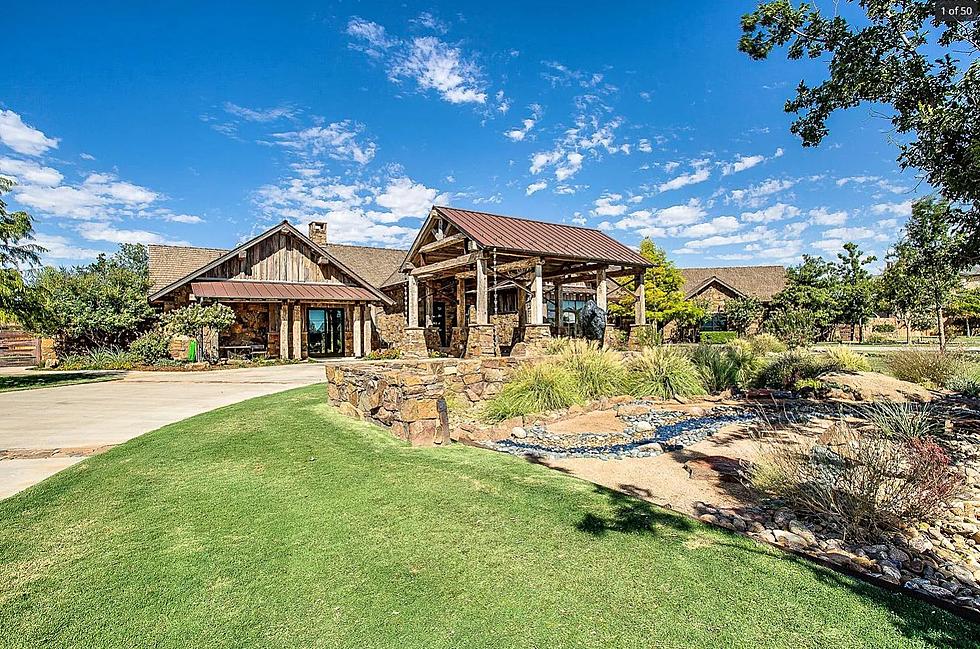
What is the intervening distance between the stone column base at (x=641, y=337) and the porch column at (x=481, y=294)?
392cm

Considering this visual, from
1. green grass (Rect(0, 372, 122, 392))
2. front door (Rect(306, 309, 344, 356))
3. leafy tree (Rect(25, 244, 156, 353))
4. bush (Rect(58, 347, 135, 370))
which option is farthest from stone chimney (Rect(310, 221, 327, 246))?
green grass (Rect(0, 372, 122, 392))

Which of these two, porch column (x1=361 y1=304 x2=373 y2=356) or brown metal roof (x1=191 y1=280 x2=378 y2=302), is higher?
brown metal roof (x1=191 y1=280 x2=378 y2=302)

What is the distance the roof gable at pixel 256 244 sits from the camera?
66.1 feet

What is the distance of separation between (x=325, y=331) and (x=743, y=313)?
940 inches

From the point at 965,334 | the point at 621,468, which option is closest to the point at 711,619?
the point at 621,468

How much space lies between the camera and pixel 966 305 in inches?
1206

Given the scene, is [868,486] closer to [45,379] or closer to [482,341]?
[482,341]

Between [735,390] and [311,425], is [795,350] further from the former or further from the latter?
[311,425]

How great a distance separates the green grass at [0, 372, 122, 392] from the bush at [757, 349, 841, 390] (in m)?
17.0

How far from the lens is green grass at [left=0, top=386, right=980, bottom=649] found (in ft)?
8.68

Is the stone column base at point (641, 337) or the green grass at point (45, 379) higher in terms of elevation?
the stone column base at point (641, 337)

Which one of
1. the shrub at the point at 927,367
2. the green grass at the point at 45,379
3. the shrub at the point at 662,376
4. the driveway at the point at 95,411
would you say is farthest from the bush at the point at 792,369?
the green grass at the point at 45,379

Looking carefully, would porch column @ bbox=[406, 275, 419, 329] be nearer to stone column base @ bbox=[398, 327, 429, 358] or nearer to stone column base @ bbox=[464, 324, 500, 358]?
stone column base @ bbox=[398, 327, 429, 358]

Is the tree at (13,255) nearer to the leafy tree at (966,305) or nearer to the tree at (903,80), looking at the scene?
the tree at (903,80)
